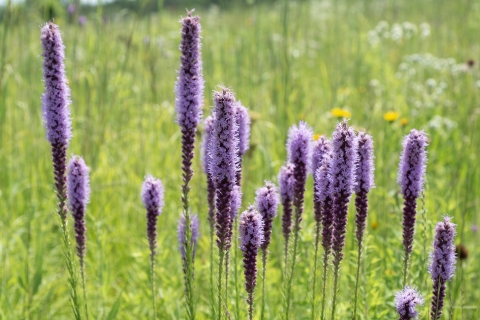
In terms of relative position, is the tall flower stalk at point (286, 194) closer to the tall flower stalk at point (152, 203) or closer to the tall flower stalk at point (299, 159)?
the tall flower stalk at point (299, 159)

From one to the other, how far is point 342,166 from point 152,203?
1.28 m

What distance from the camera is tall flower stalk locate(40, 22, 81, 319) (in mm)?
2355

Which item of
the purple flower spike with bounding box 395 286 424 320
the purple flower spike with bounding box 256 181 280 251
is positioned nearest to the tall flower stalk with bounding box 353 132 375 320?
the purple flower spike with bounding box 395 286 424 320

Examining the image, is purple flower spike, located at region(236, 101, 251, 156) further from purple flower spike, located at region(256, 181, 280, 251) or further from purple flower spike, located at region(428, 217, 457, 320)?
purple flower spike, located at region(428, 217, 457, 320)

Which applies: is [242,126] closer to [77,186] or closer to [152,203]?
[152,203]

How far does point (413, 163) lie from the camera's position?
7.94 ft

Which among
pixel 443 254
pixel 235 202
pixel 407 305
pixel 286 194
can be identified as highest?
pixel 286 194

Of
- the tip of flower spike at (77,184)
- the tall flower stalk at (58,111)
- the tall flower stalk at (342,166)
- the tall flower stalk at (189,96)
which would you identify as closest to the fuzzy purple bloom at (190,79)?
the tall flower stalk at (189,96)

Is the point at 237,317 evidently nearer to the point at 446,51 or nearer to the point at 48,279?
the point at 48,279

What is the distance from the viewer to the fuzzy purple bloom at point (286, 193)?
9.20 ft

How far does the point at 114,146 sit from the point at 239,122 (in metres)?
3.11

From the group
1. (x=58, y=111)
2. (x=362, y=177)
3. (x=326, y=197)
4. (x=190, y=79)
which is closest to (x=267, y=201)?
(x=326, y=197)

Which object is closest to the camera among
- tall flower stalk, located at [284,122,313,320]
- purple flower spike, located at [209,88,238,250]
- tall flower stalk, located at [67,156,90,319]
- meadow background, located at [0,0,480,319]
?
purple flower spike, located at [209,88,238,250]

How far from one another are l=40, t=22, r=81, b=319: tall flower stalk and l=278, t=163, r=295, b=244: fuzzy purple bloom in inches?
43.5
